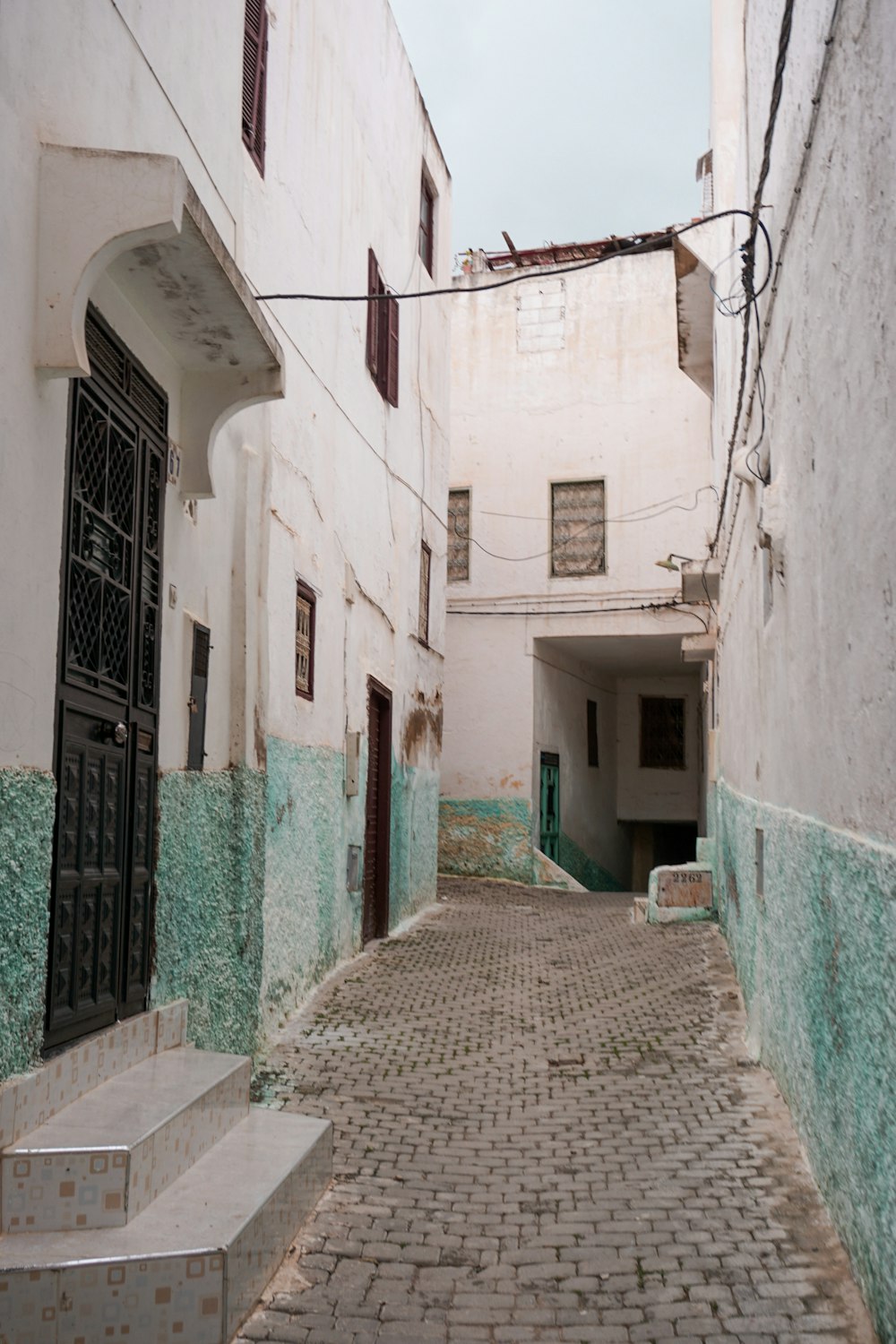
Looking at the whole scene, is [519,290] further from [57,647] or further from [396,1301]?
[396,1301]

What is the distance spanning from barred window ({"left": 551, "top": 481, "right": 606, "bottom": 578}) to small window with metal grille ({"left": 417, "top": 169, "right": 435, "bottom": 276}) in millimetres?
4872

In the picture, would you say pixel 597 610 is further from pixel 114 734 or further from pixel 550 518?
pixel 114 734

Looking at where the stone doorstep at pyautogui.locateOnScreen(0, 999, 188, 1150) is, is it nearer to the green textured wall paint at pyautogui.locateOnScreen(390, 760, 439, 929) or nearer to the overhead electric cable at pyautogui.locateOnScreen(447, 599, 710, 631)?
the green textured wall paint at pyautogui.locateOnScreen(390, 760, 439, 929)

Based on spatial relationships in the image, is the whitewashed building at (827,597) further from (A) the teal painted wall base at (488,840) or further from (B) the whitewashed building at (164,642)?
(A) the teal painted wall base at (488,840)

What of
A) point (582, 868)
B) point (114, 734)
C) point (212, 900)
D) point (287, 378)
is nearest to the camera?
point (114, 734)

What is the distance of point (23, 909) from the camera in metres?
3.70

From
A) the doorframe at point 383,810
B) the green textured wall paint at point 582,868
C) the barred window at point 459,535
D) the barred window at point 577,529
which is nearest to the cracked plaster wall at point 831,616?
the doorframe at point 383,810

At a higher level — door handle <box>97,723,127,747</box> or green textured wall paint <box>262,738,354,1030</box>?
door handle <box>97,723,127,747</box>

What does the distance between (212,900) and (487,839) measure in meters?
10.9

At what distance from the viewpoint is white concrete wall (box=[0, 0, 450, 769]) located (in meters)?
3.84

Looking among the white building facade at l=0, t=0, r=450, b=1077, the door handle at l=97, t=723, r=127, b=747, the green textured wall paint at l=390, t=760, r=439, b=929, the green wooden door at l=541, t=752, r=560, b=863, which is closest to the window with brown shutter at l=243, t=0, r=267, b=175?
the white building facade at l=0, t=0, r=450, b=1077

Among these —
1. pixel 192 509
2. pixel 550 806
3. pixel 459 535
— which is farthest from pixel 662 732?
pixel 192 509

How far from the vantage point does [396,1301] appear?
12.5 ft

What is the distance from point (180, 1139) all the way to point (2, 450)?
2384 mm
